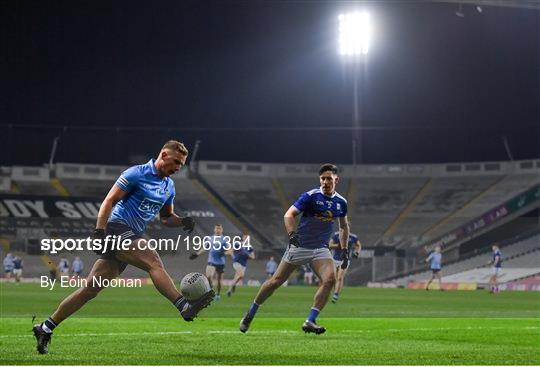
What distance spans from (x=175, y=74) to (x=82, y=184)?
10.8 meters

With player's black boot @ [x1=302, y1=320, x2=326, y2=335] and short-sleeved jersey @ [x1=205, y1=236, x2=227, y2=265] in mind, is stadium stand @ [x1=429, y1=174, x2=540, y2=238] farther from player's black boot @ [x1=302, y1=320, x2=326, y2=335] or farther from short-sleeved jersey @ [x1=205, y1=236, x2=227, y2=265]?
player's black boot @ [x1=302, y1=320, x2=326, y2=335]

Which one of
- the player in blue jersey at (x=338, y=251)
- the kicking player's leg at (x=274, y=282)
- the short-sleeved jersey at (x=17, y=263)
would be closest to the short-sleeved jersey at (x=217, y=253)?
the player in blue jersey at (x=338, y=251)

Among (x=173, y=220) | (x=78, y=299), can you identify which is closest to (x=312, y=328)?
(x=173, y=220)

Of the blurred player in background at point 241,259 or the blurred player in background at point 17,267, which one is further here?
the blurred player in background at point 17,267

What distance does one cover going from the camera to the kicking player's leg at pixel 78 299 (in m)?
9.02

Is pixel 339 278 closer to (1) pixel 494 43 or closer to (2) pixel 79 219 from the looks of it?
(2) pixel 79 219

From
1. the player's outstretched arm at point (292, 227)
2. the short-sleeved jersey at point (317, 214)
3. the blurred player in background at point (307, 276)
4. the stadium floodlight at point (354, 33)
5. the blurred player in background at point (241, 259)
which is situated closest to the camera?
the player's outstretched arm at point (292, 227)

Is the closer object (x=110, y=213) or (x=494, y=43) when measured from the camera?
(x=110, y=213)

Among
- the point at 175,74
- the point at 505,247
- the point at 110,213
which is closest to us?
the point at 110,213

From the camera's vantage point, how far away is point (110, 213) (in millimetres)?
8992

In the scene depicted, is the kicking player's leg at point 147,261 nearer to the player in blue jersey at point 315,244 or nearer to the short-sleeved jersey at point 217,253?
the player in blue jersey at point 315,244

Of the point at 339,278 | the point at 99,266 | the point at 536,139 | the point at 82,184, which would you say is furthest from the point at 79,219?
the point at 99,266

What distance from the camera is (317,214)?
12391 mm

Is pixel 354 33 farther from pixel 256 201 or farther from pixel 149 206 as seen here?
pixel 149 206
